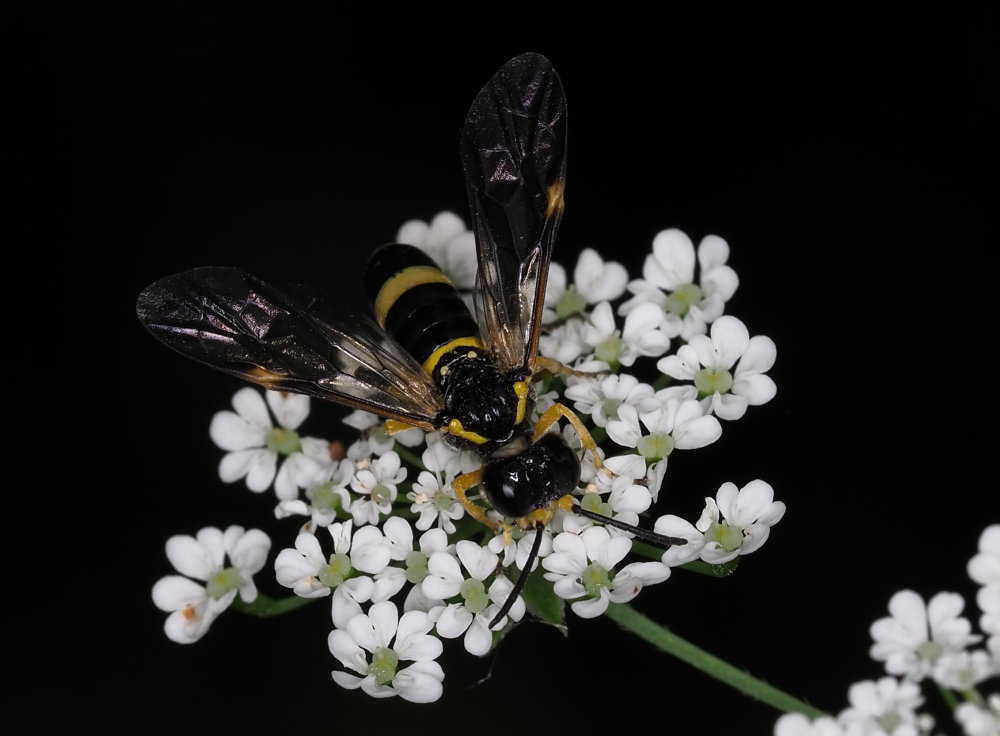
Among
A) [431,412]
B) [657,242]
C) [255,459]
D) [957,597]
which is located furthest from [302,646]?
[957,597]

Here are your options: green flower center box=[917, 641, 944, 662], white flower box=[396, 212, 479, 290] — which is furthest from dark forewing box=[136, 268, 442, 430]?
green flower center box=[917, 641, 944, 662]

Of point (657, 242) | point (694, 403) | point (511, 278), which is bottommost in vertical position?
point (694, 403)

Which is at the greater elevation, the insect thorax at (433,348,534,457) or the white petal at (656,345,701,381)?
the white petal at (656,345,701,381)

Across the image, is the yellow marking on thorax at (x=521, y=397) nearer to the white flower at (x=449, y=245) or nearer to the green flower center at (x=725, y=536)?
the green flower center at (x=725, y=536)

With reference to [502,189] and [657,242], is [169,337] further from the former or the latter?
[657,242]

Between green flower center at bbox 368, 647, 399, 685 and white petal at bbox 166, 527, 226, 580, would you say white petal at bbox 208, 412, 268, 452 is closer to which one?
white petal at bbox 166, 527, 226, 580

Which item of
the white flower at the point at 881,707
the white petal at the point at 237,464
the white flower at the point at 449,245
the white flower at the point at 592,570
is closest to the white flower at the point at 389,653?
the white flower at the point at 592,570
